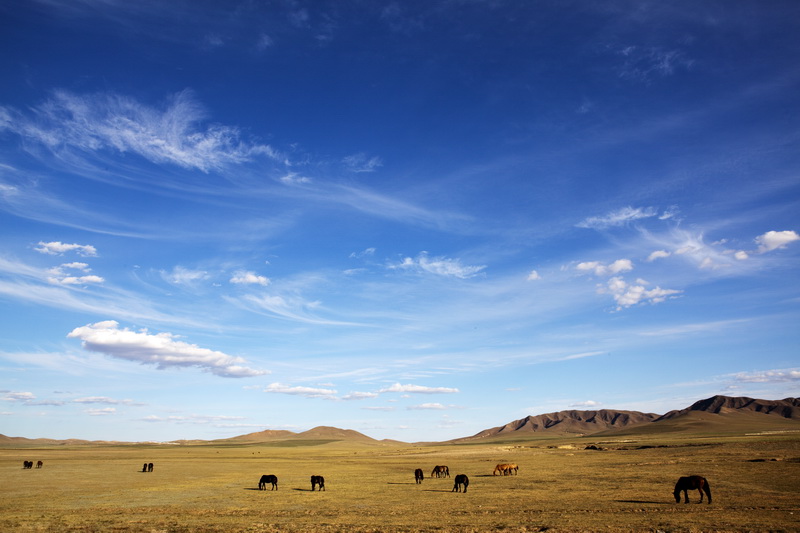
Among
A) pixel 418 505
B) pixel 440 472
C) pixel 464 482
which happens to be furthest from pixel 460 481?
pixel 440 472

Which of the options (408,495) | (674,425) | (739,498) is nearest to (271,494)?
(408,495)

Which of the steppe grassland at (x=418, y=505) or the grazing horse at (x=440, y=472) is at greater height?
the steppe grassland at (x=418, y=505)

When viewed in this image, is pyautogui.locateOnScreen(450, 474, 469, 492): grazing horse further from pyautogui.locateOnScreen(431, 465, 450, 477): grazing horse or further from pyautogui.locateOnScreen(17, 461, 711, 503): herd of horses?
pyautogui.locateOnScreen(431, 465, 450, 477): grazing horse

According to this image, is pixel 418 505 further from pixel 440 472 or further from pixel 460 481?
pixel 440 472

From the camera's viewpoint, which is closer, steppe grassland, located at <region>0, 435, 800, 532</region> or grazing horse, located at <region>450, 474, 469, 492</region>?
steppe grassland, located at <region>0, 435, 800, 532</region>

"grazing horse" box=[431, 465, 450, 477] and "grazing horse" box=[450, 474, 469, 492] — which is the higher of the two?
"grazing horse" box=[450, 474, 469, 492]

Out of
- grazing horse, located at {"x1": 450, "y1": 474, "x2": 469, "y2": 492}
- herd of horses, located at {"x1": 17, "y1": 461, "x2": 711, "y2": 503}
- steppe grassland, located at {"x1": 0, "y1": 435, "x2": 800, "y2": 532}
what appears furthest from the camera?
grazing horse, located at {"x1": 450, "y1": 474, "x2": 469, "y2": 492}

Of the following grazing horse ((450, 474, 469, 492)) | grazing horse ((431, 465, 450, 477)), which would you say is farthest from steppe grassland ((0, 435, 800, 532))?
grazing horse ((431, 465, 450, 477))

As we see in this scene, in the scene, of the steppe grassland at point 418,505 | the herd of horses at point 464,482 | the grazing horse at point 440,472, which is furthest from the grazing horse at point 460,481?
the grazing horse at point 440,472

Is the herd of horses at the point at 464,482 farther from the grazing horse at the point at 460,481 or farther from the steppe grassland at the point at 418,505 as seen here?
the steppe grassland at the point at 418,505

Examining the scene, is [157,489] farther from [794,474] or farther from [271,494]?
[794,474]

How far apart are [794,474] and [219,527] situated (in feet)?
128

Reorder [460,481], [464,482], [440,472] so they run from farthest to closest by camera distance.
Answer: [440,472]
[460,481]
[464,482]

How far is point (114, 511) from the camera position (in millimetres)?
24500
